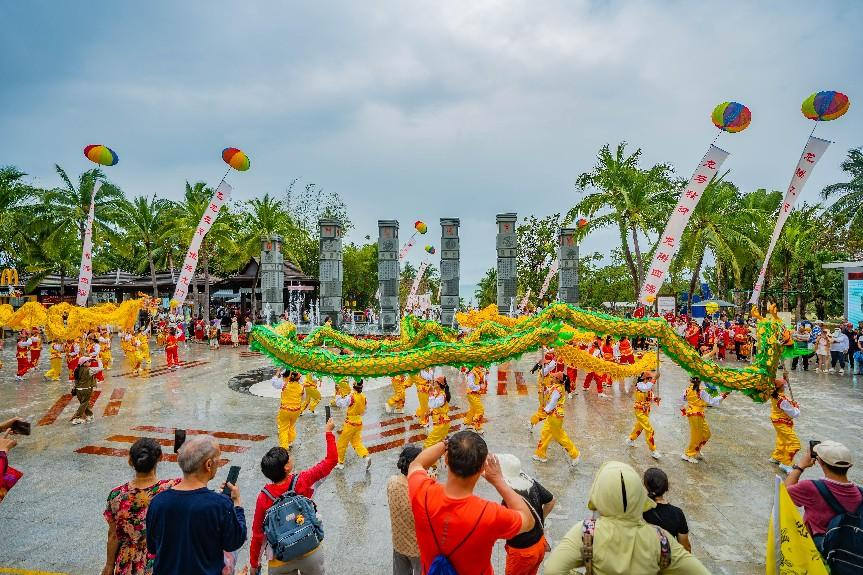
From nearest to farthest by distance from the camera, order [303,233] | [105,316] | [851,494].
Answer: [851,494] → [105,316] → [303,233]

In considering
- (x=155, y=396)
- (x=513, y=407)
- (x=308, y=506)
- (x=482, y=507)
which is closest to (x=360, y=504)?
(x=308, y=506)

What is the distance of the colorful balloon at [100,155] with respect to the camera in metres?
13.0

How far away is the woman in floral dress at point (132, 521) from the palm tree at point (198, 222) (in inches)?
1037

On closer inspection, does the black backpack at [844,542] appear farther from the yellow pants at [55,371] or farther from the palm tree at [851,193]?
the palm tree at [851,193]

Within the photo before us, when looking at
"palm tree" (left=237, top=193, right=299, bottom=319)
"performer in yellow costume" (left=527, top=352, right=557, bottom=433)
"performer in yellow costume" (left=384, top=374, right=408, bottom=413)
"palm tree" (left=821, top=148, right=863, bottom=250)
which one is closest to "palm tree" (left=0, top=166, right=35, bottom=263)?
"palm tree" (left=237, top=193, right=299, bottom=319)

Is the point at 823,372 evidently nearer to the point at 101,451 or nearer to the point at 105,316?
the point at 101,451

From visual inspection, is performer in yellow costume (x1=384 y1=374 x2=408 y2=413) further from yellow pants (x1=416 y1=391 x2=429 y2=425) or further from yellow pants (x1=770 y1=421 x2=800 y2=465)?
yellow pants (x1=770 y1=421 x2=800 y2=465)

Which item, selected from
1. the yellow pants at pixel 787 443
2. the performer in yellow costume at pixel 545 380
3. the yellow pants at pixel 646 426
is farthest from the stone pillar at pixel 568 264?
the yellow pants at pixel 787 443

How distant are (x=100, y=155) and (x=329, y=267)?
39.4 ft

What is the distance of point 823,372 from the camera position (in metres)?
15.8

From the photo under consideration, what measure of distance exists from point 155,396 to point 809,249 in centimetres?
3390

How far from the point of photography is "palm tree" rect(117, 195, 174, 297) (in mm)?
28312

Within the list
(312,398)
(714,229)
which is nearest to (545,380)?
(312,398)

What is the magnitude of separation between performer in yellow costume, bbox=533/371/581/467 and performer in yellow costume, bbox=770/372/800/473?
298 cm
